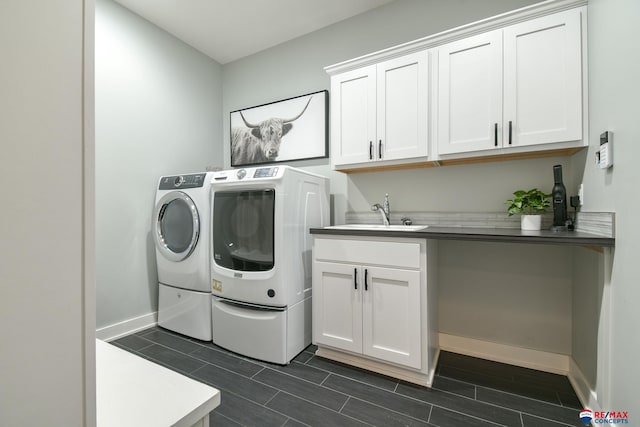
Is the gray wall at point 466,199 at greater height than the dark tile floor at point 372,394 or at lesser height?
greater

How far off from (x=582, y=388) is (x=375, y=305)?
1211mm

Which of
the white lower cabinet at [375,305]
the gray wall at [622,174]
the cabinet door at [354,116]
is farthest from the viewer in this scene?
the cabinet door at [354,116]

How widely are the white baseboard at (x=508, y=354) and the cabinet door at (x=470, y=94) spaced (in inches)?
56.2

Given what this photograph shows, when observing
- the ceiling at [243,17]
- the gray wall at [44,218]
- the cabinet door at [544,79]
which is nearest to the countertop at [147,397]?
the gray wall at [44,218]

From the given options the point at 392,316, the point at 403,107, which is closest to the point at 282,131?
the point at 403,107

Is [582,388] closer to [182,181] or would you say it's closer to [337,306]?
[337,306]

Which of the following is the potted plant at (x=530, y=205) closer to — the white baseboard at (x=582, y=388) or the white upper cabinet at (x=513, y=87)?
the white upper cabinet at (x=513, y=87)

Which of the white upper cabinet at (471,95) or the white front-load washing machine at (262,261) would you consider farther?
the white front-load washing machine at (262,261)

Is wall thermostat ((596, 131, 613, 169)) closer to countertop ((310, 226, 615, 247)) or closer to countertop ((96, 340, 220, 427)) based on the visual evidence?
countertop ((310, 226, 615, 247))

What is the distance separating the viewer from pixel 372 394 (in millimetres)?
1627

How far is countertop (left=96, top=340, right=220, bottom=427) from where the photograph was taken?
523 mm

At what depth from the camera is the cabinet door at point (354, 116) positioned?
86.0 inches

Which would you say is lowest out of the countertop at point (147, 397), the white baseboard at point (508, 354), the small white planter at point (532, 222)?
the white baseboard at point (508, 354)

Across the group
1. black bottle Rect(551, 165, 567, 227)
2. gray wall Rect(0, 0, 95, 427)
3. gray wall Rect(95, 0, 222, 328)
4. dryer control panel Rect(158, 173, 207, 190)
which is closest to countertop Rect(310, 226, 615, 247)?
black bottle Rect(551, 165, 567, 227)
